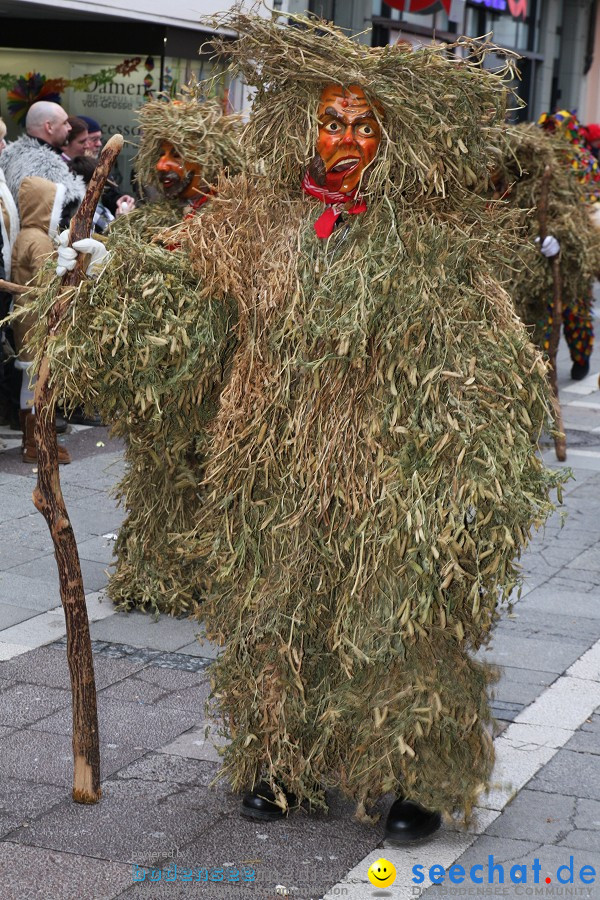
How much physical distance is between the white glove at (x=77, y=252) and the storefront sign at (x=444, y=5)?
11.8 meters

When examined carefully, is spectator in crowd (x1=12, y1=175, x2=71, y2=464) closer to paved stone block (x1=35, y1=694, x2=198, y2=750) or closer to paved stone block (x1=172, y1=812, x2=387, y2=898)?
paved stone block (x1=35, y1=694, x2=198, y2=750)

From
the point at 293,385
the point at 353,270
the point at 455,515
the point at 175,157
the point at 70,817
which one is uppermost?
the point at 175,157

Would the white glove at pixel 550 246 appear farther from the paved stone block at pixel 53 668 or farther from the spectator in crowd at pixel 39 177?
the paved stone block at pixel 53 668

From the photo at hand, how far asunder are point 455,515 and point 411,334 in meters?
0.49

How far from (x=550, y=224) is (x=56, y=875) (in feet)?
20.3

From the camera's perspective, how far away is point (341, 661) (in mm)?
3406

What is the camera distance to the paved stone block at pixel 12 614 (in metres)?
5.20

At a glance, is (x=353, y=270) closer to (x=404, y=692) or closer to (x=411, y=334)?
(x=411, y=334)

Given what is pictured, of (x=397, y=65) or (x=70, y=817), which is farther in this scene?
(x=70, y=817)

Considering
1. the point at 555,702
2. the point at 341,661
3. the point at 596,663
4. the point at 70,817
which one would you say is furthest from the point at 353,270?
the point at 596,663

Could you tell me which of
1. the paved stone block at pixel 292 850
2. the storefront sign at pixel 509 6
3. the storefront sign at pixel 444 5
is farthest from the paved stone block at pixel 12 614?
the storefront sign at pixel 509 6

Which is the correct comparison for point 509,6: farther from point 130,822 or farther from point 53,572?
point 130,822

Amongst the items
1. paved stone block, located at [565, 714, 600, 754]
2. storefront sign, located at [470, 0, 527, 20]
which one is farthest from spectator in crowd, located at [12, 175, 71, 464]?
storefront sign, located at [470, 0, 527, 20]

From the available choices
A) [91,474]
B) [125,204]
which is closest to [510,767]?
[91,474]
